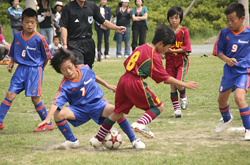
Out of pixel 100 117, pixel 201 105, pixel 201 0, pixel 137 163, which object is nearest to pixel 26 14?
pixel 100 117

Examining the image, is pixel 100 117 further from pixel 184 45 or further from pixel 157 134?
pixel 184 45

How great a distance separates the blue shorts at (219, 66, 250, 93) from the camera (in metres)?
5.56

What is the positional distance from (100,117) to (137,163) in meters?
1.13

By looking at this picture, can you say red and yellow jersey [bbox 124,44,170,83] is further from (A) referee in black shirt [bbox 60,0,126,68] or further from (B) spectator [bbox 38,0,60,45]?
(B) spectator [bbox 38,0,60,45]

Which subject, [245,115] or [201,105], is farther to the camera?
[201,105]

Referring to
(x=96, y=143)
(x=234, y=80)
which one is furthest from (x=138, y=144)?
(x=234, y=80)

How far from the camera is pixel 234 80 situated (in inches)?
222

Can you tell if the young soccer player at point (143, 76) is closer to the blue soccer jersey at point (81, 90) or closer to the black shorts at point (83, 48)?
the blue soccer jersey at point (81, 90)

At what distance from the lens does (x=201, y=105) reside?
8086mm

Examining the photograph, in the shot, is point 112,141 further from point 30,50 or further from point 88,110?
point 30,50

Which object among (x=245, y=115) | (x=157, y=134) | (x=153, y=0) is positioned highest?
(x=245, y=115)

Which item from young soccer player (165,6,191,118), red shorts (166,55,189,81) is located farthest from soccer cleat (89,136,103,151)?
red shorts (166,55,189,81)

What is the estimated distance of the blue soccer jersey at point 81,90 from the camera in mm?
5105

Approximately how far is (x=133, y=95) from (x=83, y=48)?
2.56 meters
